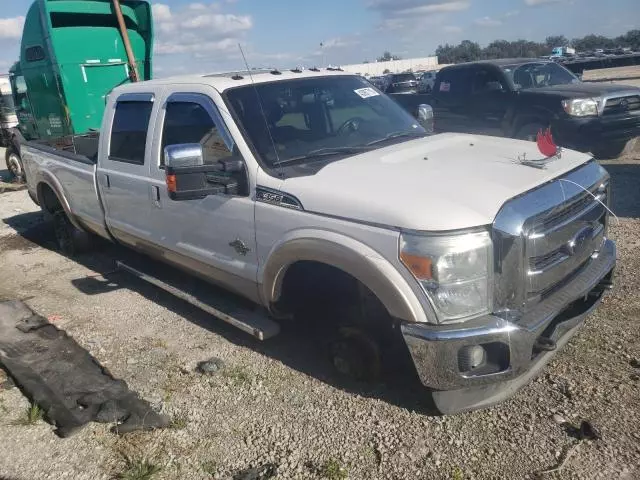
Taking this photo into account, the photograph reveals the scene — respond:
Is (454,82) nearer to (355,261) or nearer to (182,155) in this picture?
(182,155)

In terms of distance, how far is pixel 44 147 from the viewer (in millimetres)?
6578

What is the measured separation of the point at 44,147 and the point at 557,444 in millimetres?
6162

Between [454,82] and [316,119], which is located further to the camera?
[454,82]

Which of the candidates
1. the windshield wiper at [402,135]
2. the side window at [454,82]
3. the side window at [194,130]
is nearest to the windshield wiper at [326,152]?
the windshield wiper at [402,135]

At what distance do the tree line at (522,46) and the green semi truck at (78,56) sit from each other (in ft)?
164

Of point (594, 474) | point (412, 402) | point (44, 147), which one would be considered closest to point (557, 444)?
point (594, 474)

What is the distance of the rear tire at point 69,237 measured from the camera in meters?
6.71

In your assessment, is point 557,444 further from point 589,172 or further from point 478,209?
point 589,172

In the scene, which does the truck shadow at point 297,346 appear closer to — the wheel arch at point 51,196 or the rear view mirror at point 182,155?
the wheel arch at point 51,196

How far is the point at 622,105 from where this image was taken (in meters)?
9.11

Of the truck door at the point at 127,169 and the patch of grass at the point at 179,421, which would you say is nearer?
the patch of grass at the point at 179,421

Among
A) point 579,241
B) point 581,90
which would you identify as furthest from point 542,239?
point 581,90

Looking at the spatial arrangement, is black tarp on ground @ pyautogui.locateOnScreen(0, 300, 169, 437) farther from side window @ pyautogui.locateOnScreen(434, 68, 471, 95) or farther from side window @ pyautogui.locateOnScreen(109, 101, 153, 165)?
side window @ pyautogui.locateOnScreen(434, 68, 471, 95)

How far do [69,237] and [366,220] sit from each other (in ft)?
16.9
